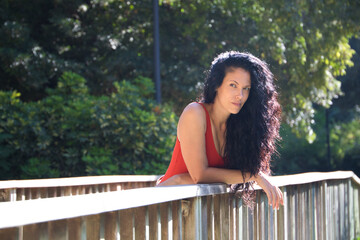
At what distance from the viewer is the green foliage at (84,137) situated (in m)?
8.59

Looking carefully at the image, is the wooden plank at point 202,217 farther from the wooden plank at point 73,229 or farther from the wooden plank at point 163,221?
the wooden plank at point 73,229

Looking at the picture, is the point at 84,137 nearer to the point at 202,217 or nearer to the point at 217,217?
the point at 217,217

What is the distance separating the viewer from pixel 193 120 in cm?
328

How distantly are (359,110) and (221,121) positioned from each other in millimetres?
23000

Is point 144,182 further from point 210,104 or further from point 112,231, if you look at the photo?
point 112,231

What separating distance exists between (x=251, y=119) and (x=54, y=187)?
2.21 metres

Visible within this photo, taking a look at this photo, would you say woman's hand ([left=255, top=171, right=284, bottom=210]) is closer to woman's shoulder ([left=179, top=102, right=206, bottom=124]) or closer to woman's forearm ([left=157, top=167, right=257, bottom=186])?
woman's forearm ([left=157, top=167, right=257, bottom=186])

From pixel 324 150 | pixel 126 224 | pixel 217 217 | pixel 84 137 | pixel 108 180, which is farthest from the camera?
pixel 324 150

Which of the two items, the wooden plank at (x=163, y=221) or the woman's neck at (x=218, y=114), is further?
the woman's neck at (x=218, y=114)

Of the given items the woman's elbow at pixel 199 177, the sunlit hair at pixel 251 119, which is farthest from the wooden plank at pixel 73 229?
the sunlit hair at pixel 251 119

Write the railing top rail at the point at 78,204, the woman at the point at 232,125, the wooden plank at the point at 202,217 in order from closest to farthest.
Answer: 1. the railing top rail at the point at 78,204
2. the wooden plank at the point at 202,217
3. the woman at the point at 232,125

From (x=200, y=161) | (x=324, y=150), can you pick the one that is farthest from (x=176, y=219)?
(x=324, y=150)

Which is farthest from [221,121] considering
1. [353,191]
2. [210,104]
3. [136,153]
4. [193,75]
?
[193,75]

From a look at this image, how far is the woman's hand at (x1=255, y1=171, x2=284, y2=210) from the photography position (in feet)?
10.3
